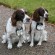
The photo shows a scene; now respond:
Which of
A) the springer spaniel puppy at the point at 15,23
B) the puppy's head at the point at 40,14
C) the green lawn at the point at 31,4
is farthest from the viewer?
the green lawn at the point at 31,4

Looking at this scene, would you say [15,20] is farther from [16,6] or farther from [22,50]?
[16,6]

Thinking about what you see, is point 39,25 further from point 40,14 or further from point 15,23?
point 15,23

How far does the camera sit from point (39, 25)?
23.9 feet

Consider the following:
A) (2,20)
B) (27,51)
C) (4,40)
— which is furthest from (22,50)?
(2,20)

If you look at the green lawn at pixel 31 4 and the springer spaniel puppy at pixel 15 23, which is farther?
the green lawn at pixel 31 4

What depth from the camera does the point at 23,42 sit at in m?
7.66

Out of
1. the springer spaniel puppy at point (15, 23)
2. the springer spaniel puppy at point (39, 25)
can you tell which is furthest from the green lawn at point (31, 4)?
the springer spaniel puppy at point (15, 23)

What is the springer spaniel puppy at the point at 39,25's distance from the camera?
7078 millimetres

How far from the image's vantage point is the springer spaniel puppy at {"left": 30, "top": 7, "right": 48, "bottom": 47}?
708cm

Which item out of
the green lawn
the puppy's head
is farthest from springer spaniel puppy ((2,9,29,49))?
the green lawn

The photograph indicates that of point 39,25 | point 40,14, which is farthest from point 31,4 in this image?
point 40,14

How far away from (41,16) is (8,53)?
130 cm

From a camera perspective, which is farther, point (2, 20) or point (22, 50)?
point (2, 20)

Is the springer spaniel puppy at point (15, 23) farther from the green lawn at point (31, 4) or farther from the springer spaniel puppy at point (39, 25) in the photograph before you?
the green lawn at point (31, 4)
